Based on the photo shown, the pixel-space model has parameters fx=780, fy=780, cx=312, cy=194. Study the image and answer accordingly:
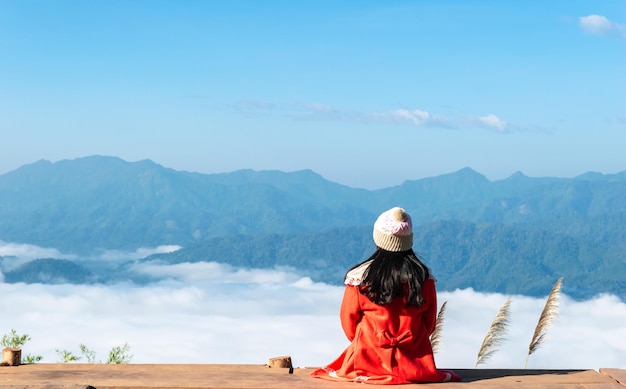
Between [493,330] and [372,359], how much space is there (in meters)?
3.39

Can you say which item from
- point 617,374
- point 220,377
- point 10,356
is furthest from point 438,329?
point 10,356

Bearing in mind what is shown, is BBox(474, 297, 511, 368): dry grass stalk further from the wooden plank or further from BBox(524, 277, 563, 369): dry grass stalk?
the wooden plank

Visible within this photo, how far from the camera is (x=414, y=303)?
589cm

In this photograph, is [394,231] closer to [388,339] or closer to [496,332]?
[388,339]

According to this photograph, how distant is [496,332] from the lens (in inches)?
356

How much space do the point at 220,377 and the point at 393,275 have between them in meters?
1.71

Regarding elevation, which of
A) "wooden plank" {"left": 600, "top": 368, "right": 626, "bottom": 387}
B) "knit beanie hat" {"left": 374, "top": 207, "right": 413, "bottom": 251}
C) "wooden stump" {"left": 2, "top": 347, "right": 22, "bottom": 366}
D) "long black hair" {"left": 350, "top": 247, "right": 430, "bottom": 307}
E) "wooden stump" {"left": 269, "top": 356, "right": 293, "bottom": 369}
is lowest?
"wooden plank" {"left": 600, "top": 368, "right": 626, "bottom": 387}

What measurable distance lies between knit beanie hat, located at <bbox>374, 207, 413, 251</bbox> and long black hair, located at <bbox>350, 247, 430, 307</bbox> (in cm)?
7

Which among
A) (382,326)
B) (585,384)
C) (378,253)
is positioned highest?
(378,253)

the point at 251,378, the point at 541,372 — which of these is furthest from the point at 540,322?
the point at 251,378

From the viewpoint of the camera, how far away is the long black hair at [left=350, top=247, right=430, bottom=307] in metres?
5.79

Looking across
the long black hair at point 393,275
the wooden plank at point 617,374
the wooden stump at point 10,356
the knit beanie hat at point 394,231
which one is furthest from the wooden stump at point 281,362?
the wooden plank at point 617,374

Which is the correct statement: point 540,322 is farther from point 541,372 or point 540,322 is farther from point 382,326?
point 382,326

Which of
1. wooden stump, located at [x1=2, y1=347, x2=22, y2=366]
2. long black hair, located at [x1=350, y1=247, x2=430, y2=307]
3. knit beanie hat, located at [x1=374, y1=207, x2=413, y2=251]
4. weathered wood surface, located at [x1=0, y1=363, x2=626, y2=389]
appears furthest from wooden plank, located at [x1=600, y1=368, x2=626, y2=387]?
wooden stump, located at [x1=2, y1=347, x2=22, y2=366]
